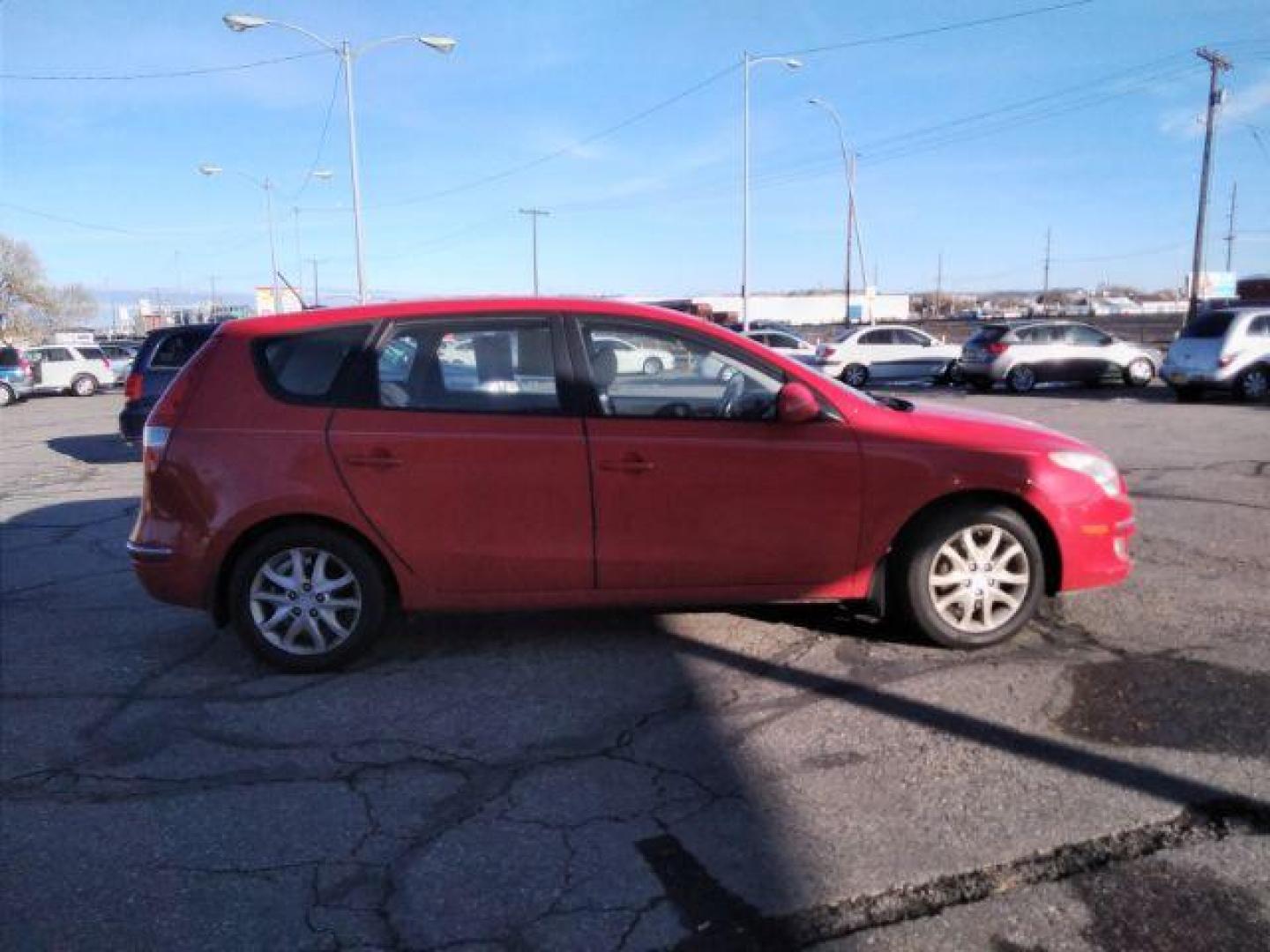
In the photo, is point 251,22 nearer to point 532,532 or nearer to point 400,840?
point 532,532

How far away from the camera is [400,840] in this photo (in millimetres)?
3082

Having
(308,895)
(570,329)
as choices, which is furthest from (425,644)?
→ (308,895)

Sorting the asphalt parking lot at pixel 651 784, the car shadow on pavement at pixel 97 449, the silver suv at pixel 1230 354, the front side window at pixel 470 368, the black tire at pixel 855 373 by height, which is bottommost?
the car shadow on pavement at pixel 97 449

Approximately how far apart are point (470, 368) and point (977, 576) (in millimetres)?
2543

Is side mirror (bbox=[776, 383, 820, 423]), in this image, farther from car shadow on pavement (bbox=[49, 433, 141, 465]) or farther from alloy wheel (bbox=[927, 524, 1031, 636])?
car shadow on pavement (bbox=[49, 433, 141, 465])

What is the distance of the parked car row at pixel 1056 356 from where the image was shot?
18.1 metres

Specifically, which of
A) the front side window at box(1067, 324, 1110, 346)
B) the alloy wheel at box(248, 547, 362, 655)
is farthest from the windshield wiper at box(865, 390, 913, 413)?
the front side window at box(1067, 324, 1110, 346)

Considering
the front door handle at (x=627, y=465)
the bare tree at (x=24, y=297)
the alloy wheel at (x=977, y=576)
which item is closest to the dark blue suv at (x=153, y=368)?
the front door handle at (x=627, y=465)

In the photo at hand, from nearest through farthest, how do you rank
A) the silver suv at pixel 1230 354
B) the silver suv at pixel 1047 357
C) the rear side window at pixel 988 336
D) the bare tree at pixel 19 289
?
the silver suv at pixel 1230 354 < the silver suv at pixel 1047 357 < the rear side window at pixel 988 336 < the bare tree at pixel 19 289

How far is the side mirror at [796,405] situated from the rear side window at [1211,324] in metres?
17.1

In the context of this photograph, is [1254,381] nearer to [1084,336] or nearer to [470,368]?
[1084,336]

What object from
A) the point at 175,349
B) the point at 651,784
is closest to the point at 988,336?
the point at 175,349

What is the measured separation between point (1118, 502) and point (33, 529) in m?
8.29

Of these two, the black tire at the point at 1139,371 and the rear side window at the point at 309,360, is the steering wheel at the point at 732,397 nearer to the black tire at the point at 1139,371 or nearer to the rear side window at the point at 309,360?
the rear side window at the point at 309,360
